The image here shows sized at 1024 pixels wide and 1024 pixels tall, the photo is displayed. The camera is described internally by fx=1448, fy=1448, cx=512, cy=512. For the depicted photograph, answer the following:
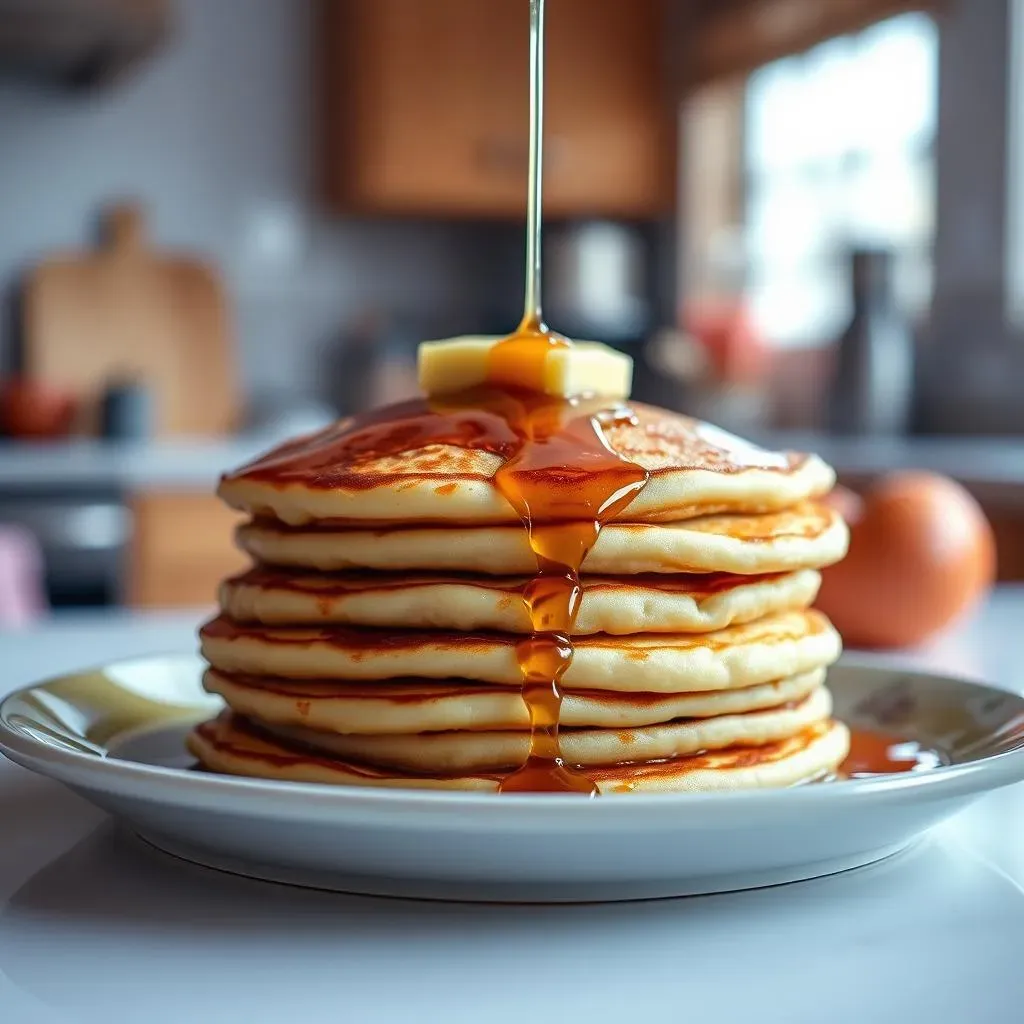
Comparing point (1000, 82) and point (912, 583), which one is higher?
point (1000, 82)

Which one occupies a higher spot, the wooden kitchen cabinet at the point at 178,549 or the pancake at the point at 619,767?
the pancake at the point at 619,767

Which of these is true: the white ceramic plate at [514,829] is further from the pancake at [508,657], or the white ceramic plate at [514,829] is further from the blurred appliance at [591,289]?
the blurred appliance at [591,289]

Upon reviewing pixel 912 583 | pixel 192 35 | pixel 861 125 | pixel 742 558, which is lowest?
pixel 912 583

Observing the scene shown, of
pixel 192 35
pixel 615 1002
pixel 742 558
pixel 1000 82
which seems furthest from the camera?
pixel 192 35

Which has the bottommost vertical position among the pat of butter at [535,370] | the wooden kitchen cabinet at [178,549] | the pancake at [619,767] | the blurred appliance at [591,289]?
the wooden kitchen cabinet at [178,549]

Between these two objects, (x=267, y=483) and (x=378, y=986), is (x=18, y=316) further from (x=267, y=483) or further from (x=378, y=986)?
(x=378, y=986)

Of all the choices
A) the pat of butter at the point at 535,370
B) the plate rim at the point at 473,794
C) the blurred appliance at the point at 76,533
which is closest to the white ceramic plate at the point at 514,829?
the plate rim at the point at 473,794

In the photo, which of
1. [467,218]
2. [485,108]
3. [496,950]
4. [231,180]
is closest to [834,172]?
[485,108]

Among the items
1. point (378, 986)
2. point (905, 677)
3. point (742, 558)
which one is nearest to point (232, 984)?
point (378, 986)
